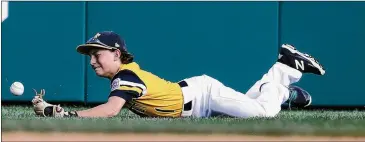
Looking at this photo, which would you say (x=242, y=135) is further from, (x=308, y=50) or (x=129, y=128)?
(x=308, y=50)

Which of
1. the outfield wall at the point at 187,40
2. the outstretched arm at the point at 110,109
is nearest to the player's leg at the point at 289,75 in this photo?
the outstretched arm at the point at 110,109

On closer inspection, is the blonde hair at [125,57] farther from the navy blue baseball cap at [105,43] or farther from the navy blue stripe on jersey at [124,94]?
the navy blue stripe on jersey at [124,94]

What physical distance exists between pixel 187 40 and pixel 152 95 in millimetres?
1662

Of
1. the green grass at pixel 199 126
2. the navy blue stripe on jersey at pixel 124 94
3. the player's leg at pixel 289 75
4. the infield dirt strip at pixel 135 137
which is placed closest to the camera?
the infield dirt strip at pixel 135 137

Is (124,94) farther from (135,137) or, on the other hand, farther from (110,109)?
(135,137)

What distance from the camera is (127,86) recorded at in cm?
416

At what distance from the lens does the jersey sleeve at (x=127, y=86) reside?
4148mm

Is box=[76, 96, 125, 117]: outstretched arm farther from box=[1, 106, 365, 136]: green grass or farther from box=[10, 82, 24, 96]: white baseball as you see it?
box=[10, 82, 24, 96]: white baseball

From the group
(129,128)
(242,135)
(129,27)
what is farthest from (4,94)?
(242,135)

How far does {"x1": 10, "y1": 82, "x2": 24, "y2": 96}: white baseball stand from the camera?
218 inches

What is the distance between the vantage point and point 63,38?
5988mm

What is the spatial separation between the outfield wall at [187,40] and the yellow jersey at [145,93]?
149 centimetres

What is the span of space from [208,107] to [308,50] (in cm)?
154

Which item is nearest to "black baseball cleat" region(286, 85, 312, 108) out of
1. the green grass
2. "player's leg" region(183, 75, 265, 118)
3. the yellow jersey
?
"player's leg" region(183, 75, 265, 118)
